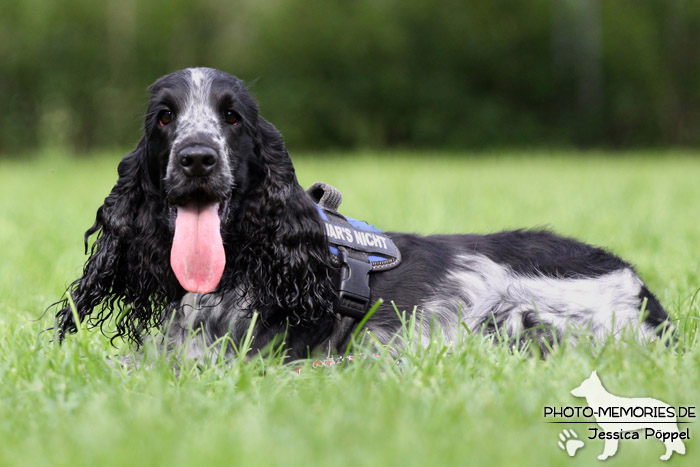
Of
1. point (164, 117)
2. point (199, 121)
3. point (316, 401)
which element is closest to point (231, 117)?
point (199, 121)

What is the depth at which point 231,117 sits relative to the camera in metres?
3.33

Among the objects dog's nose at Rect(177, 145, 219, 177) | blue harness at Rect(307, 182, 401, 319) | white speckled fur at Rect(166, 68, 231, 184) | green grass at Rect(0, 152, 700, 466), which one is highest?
white speckled fur at Rect(166, 68, 231, 184)

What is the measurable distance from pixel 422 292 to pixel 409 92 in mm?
24379

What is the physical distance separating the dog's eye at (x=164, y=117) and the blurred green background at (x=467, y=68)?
21.5m

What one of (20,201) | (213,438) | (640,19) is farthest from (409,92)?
(213,438)

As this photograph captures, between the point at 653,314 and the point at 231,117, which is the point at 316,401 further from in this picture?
the point at 653,314

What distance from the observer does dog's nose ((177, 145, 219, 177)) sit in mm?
3023

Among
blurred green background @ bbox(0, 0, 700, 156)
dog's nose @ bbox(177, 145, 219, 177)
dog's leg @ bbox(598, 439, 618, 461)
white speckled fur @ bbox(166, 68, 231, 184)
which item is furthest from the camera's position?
blurred green background @ bbox(0, 0, 700, 156)

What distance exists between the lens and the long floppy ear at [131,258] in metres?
3.46

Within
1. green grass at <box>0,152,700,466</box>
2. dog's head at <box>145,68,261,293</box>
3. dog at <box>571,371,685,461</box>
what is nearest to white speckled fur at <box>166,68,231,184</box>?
dog's head at <box>145,68,261,293</box>

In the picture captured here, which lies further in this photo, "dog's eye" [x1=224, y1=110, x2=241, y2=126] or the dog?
"dog's eye" [x1=224, y1=110, x2=241, y2=126]

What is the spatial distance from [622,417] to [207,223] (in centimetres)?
178

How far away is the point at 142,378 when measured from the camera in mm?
2754

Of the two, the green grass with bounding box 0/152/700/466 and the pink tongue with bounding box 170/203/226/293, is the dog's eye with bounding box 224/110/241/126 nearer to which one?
the pink tongue with bounding box 170/203/226/293
